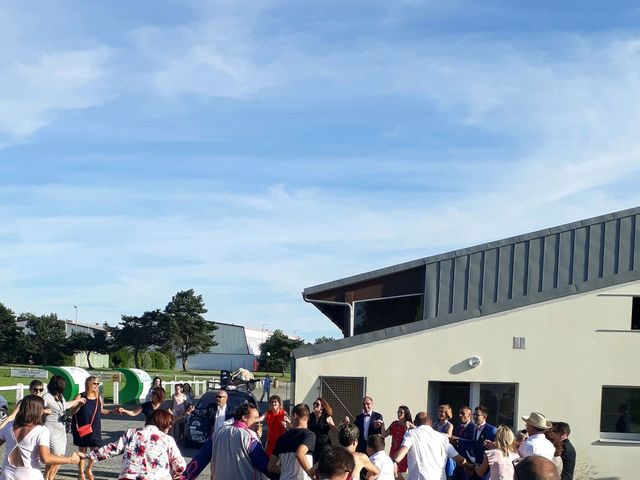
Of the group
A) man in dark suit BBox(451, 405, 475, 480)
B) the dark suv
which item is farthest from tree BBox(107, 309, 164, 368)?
man in dark suit BBox(451, 405, 475, 480)

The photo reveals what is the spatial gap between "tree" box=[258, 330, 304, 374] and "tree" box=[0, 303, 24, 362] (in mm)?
25030

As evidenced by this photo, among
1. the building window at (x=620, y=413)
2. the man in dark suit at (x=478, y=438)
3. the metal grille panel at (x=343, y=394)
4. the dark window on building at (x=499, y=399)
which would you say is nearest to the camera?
the man in dark suit at (x=478, y=438)

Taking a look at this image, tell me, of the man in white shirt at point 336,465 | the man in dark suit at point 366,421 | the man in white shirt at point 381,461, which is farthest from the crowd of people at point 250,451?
the man in dark suit at point 366,421

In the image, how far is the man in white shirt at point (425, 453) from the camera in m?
8.79

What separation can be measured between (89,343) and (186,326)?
31.9 feet

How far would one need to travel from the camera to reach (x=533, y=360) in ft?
47.1

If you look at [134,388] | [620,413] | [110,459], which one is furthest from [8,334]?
[620,413]

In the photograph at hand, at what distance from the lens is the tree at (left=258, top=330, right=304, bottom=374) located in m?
82.8

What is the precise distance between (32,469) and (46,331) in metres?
82.5

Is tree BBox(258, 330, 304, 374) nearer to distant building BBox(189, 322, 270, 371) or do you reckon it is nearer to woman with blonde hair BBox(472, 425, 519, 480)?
distant building BBox(189, 322, 270, 371)

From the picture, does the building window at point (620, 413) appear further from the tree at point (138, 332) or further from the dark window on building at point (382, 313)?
the tree at point (138, 332)

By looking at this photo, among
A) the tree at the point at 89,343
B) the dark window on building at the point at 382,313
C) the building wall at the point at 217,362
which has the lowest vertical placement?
the building wall at the point at 217,362

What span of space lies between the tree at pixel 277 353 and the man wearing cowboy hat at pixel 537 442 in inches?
2902

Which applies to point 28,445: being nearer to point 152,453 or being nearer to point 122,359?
point 152,453
